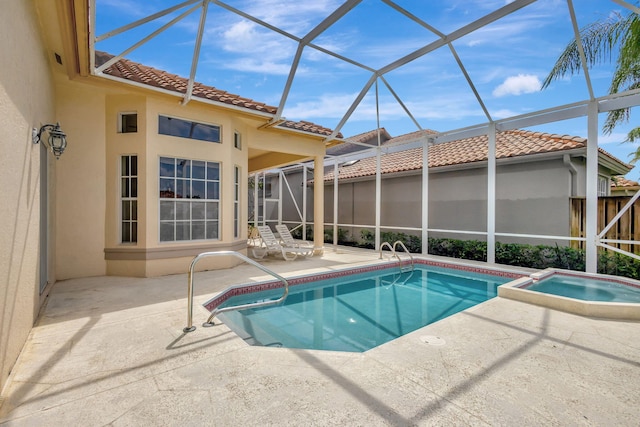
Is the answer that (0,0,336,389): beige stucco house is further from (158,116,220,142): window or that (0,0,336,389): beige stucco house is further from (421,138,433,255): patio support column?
(421,138,433,255): patio support column

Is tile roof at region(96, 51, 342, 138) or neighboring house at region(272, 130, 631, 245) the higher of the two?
tile roof at region(96, 51, 342, 138)

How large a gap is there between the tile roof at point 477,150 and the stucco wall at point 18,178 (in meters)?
11.7

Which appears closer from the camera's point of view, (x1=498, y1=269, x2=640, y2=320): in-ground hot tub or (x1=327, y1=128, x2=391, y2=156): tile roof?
(x1=498, y1=269, x2=640, y2=320): in-ground hot tub

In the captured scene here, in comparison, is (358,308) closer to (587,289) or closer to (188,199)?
(188,199)

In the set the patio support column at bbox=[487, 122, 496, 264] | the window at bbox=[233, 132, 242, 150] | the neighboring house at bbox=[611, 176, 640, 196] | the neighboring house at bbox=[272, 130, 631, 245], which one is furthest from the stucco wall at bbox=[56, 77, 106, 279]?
the neighboring house at bbox=[611, 176, 640, 196]

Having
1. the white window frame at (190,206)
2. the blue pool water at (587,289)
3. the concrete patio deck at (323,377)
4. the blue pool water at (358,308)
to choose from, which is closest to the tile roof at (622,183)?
the blue pool water at (587,289)

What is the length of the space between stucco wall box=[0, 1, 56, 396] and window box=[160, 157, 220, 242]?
3.43 meters

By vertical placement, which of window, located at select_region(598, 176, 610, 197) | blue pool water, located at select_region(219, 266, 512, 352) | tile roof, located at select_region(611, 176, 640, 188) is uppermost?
tile roof, located at select_region(611, 176, 640, 188)

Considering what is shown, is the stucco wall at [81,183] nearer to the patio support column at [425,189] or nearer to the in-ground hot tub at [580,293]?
the in-ground hot tub at [580,293]

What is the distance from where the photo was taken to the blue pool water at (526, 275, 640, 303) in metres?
6.62

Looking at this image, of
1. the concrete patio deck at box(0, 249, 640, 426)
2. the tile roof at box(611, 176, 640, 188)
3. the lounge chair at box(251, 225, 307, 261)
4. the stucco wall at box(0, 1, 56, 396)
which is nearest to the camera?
the concrete patio deck at box(0, 249, 640, 426)

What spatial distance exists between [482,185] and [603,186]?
4752 millimetres

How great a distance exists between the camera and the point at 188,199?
8.15 metres

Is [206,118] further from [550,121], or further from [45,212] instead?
[550,121]
